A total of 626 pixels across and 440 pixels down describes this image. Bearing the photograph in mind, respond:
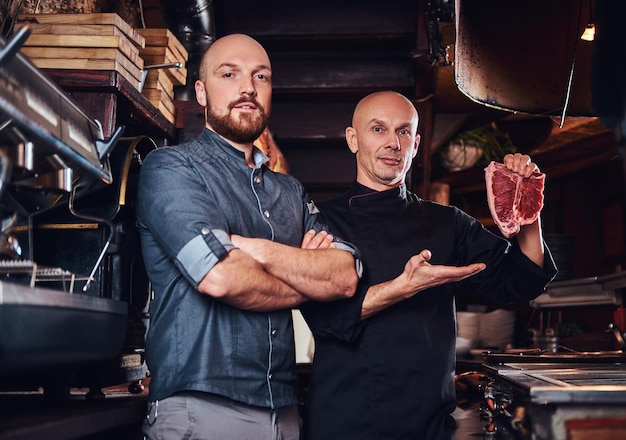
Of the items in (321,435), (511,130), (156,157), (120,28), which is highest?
(511,130)

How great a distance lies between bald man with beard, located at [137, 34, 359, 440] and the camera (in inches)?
83.4

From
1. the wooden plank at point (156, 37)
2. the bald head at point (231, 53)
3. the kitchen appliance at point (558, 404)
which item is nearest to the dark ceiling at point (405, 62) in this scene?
A: the wooden plank at point (156, 37)

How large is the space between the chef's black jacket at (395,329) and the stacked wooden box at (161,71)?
0.94 metres

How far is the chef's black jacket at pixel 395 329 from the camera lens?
2.64m

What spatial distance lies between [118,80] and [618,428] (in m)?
1.91

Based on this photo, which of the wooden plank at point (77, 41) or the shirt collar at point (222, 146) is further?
the wooden plank at point (77, 41)

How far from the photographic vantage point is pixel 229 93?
250 cm

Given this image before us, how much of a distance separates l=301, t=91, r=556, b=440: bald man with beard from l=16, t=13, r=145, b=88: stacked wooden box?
1.01 metres

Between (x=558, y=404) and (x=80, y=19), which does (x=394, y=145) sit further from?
(x=558, y=404)

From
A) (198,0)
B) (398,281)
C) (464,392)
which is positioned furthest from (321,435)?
(198,0)

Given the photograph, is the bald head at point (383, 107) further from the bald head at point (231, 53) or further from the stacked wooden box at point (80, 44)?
the stacked wooden box at point (80, 44)

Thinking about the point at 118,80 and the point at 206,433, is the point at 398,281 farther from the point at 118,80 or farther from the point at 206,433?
the point at 118,80

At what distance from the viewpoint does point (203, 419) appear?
2.11 meters

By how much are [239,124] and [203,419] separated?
959mm
